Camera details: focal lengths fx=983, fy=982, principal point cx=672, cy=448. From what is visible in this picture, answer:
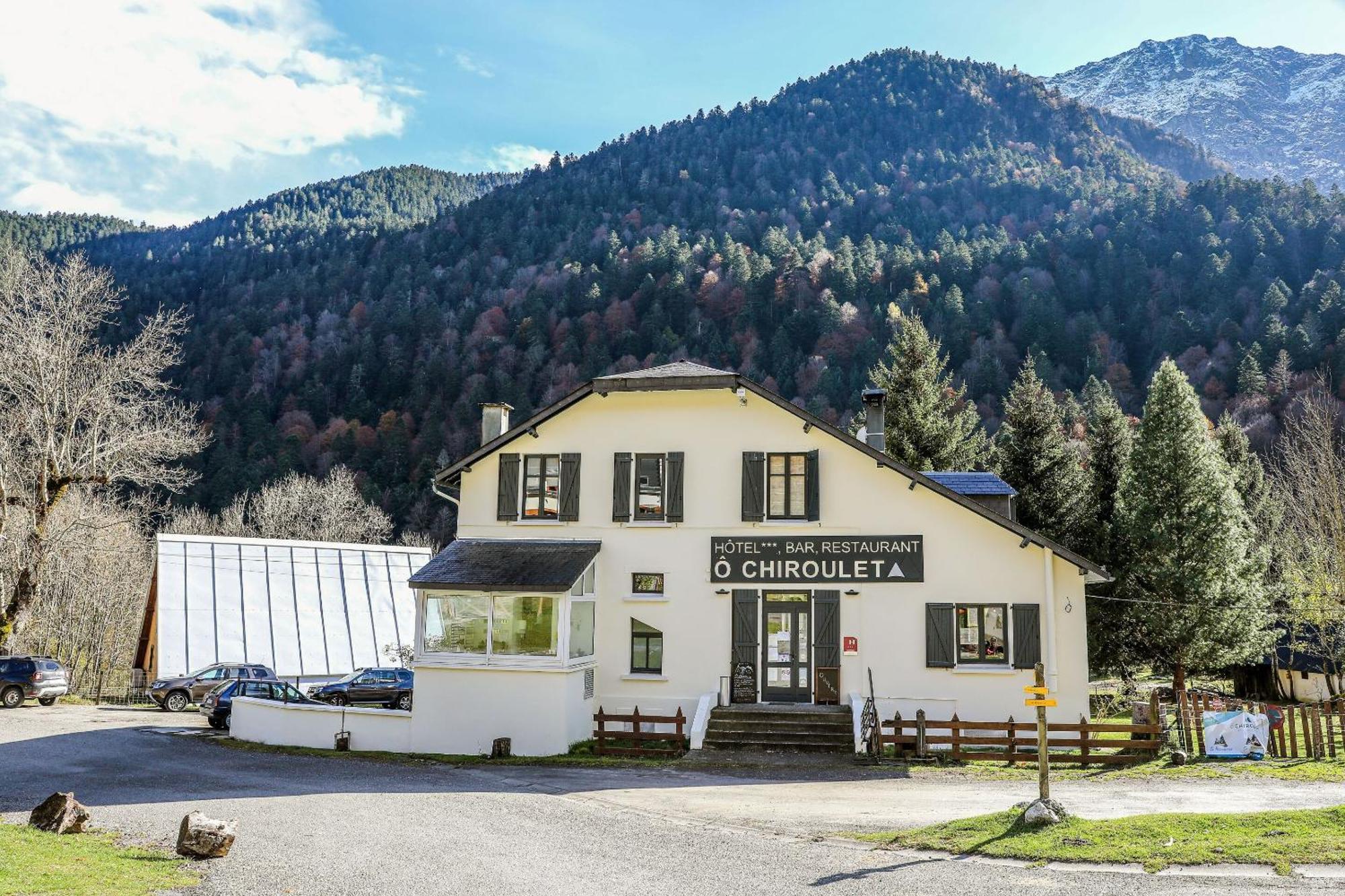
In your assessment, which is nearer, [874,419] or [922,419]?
[874,419]

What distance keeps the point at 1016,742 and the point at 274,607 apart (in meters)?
29.6

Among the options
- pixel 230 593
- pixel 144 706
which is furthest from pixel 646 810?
pixel 230 593

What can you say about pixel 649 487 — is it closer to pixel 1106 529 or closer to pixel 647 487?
pixel 647 487

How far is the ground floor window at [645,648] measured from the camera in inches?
860

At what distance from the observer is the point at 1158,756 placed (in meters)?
19.0

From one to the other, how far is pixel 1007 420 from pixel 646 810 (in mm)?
24279

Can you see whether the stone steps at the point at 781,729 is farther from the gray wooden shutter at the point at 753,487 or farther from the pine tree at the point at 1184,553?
the pine tree at the point at 1184,553

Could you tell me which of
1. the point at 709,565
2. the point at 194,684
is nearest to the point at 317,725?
the point at 709,565

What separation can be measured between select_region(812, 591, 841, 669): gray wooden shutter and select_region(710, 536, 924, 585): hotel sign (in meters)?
0.36

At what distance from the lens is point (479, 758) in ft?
64.2

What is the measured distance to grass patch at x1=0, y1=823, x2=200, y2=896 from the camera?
29.9ft

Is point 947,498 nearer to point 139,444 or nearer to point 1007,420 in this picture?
point 1007,420

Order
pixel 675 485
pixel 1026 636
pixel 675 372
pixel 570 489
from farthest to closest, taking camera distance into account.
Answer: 1. pixel 675 372
2. pixel 570 489
3. pixel 675 485
4. pixel 1026 636

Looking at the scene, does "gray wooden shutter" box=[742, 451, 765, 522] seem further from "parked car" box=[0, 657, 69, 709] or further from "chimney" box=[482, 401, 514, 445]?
"parked car" box=[0, 657, 69, 709]
